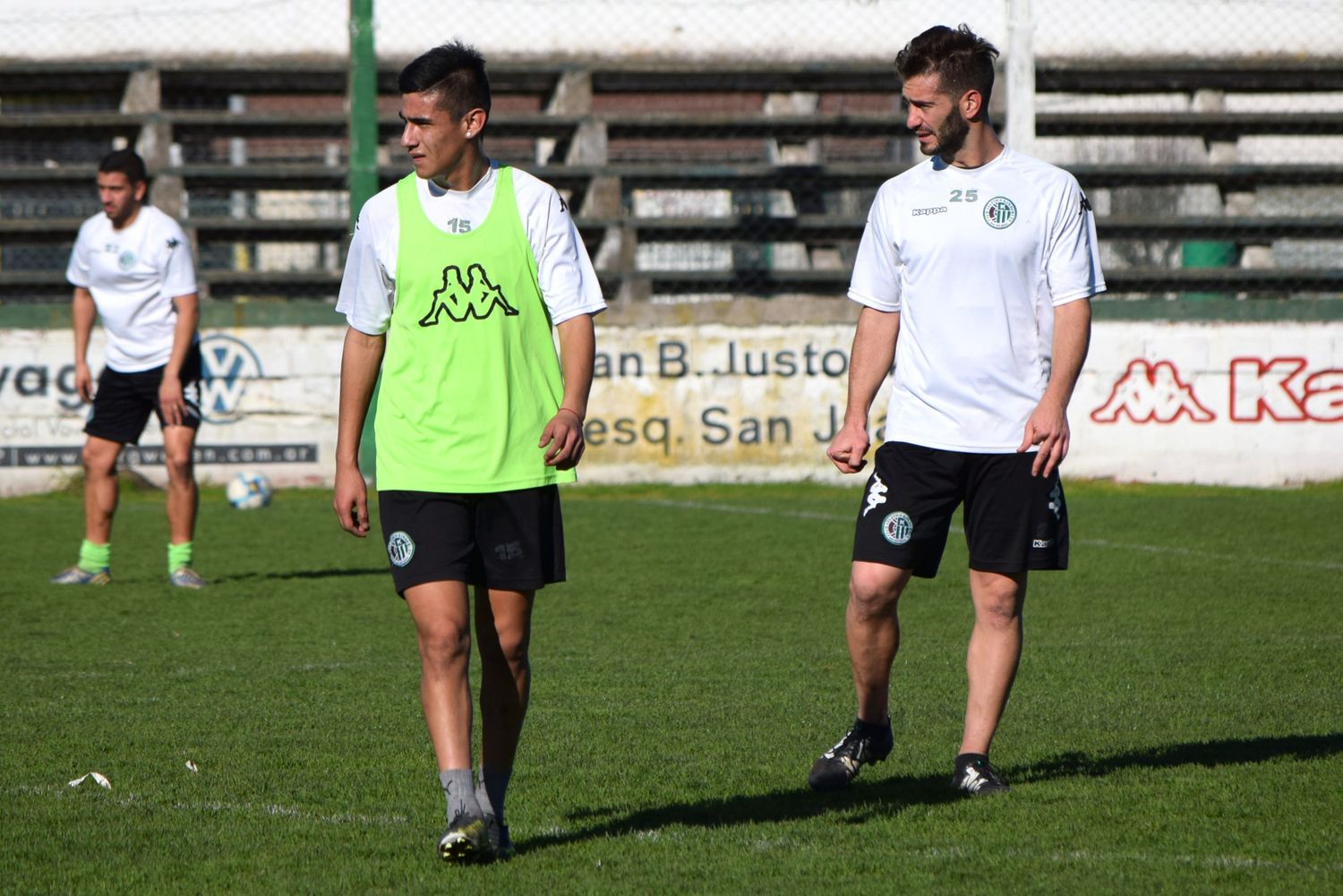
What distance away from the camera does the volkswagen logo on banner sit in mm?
14266

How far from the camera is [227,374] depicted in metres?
14.3

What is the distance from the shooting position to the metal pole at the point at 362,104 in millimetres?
14312

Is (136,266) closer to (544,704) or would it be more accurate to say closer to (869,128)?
(544,704)

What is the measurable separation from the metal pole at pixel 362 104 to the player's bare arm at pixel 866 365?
998 centimetres

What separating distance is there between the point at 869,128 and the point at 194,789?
13.8 m

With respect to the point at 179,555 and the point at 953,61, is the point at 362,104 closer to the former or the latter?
the point at 179,555

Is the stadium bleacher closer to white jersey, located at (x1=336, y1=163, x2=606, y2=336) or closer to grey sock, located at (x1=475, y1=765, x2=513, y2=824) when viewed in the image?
white jersey, located at (x1=336, y1=163, x2=606, y2=336)

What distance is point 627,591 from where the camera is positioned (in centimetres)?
857

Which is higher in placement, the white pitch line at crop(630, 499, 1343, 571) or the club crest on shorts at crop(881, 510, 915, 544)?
the club crest on shorts at crop(881, 510, 915, 544)

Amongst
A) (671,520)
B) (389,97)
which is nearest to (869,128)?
(389,97)

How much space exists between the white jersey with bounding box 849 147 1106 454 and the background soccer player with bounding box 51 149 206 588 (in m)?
4.92

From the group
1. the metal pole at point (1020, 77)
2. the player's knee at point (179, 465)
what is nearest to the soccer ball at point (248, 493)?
the player's knee at point (179, 465)

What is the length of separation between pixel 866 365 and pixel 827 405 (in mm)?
9835

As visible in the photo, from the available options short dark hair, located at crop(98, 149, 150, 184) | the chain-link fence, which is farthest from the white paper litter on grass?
the chain-link fence
